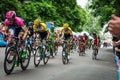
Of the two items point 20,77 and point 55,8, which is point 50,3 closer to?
point 55,8

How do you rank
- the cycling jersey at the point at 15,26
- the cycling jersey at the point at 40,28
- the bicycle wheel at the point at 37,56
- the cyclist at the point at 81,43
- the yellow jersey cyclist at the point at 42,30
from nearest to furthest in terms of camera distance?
the cycling jersey at the point at 15,26, the bicycle wheel at the point at 37,56, the yellow jersey cyclist at the point at 42,30, the cycling jersey at the point at 40,28, the cyclist at the point at 81,43

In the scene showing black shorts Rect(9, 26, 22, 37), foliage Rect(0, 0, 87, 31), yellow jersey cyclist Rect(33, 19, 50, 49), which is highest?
foliage Rect(0, 0, 87, 31)

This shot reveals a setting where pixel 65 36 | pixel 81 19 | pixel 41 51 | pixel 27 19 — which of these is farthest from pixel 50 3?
pixel 41 51

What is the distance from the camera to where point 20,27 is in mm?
10719

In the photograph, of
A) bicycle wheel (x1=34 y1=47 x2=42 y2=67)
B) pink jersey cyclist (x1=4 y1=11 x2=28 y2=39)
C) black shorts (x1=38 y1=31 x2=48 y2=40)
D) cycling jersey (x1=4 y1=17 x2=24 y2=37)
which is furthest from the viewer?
black shorts (x1=38 y1=31 x2=48 y2=40)

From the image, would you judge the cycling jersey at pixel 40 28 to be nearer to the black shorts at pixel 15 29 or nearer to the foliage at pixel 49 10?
the black shorts at pixel 15 29

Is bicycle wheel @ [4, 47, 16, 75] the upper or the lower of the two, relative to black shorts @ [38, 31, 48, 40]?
lower

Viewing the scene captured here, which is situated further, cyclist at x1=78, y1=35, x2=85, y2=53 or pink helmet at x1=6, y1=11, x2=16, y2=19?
cyclist at x1=78, y1=35, x2=85, y2=53

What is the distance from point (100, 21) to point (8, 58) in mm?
33251

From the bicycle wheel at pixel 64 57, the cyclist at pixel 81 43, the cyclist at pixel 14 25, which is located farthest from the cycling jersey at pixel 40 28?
the cyclist at pixel 81 43

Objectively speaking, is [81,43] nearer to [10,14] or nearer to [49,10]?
[10,14]

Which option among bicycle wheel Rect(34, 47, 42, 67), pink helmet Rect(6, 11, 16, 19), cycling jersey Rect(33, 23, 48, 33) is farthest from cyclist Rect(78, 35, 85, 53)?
pink helmet Rect(6, 11, 16, 19)

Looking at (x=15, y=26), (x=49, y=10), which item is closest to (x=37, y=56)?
(x=15, y=26)

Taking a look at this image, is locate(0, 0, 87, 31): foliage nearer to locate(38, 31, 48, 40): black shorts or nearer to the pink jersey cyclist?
locate(38, 31, 48, 40): black shorts
